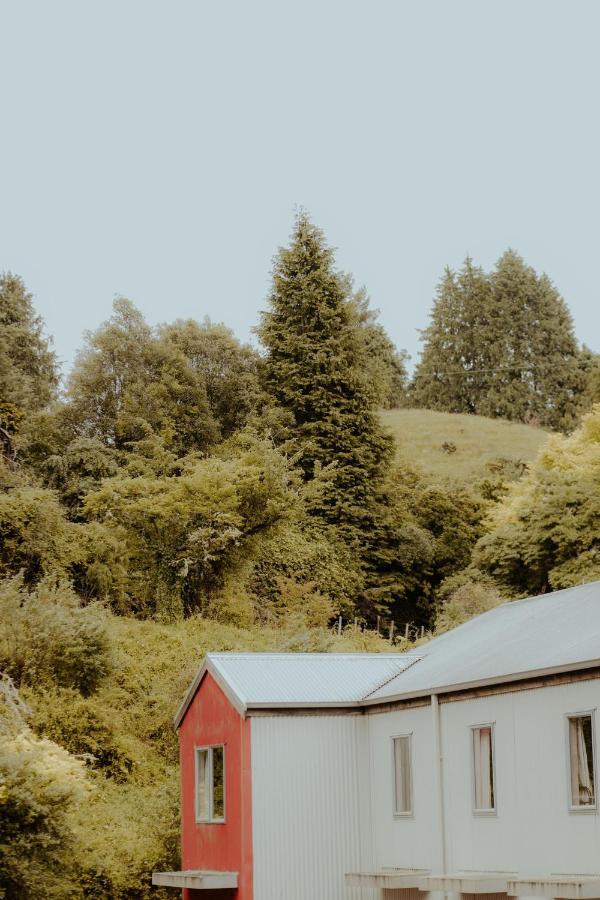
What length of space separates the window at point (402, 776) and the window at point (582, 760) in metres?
4.41

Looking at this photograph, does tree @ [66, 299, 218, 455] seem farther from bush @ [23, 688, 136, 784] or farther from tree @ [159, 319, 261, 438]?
bush @ [23, 688, 136, 784]

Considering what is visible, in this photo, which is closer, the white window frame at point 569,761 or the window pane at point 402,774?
the white window frame at point 569,761

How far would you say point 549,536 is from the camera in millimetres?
38219

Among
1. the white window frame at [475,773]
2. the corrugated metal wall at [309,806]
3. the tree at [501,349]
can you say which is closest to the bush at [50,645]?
the corrugated metal wall at [309,806]

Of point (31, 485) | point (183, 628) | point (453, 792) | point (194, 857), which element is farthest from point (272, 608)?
point (453, 792)

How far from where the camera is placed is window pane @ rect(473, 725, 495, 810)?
61.6 ft

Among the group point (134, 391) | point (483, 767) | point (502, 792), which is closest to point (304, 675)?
point (483, 767)

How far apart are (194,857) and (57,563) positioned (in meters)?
17.2

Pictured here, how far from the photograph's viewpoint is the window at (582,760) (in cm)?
1652

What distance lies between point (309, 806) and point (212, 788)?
2.00 metres

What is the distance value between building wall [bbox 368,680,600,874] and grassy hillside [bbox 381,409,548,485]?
3889cm

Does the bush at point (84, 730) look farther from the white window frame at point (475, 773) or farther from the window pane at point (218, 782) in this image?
the white window frame at point (475, 773)

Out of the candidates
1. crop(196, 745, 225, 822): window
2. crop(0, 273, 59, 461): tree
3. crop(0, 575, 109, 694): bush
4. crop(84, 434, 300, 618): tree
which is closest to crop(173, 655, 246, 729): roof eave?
crop(196, 745, 225, 822): window

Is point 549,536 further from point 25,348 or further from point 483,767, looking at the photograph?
point 25,348
